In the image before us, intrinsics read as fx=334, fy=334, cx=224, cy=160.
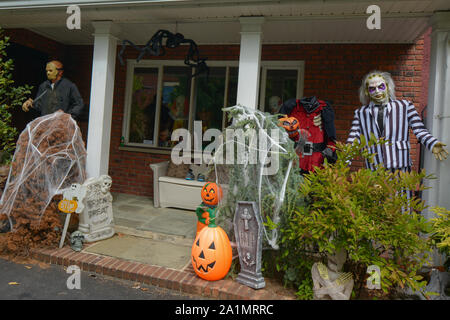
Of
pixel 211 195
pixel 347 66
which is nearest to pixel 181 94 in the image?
pixel 347 66

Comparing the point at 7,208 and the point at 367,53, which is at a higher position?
the point at 367,53

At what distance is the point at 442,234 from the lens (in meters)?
3.00

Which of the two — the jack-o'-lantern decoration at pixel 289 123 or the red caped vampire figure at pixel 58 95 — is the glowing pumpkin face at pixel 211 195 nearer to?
the jack-o'-lantern decoration at pixel 289 123

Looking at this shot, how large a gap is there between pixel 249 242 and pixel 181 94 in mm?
4017

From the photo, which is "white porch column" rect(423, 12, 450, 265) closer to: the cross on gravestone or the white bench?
the cross on gravestone

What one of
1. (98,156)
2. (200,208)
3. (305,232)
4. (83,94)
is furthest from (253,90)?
(83,94)

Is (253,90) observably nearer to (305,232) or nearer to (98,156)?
(305,232)

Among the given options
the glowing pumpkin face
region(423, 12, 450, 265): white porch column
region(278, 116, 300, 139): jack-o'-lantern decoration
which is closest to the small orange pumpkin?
the glowing pumpkin face

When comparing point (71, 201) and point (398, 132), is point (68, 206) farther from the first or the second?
point (398, 132)

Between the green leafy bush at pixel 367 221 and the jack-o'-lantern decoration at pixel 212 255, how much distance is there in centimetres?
60

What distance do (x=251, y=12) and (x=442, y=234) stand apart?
3073 mm

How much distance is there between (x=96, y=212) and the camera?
429cm

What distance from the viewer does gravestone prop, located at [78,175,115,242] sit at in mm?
4180

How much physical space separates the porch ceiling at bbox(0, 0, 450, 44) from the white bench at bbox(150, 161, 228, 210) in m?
2.41
